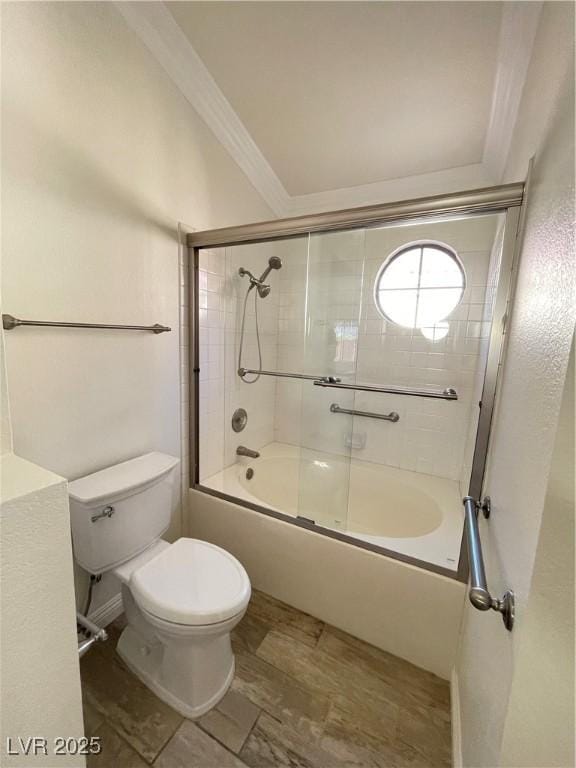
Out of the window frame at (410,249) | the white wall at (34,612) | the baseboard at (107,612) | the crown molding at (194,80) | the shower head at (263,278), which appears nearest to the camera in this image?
the white wall at (34,612)

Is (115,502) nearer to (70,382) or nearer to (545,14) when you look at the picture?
(70,382)

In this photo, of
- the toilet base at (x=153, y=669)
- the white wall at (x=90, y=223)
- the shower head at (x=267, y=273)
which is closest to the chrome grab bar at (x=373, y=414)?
the shower head at (x=267, y=273)

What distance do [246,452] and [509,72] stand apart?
233 cm

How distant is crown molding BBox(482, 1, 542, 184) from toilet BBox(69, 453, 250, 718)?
2155 mm

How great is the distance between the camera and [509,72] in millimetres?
1245

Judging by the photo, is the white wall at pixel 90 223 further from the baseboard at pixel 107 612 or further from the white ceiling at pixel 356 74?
the white ceiling at pixel 356 74

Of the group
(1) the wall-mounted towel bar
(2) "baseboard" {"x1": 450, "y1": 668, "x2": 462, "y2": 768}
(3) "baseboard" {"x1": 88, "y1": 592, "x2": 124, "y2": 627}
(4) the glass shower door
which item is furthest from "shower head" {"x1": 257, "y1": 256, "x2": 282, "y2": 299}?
(2) "baseboard" {"x1": 450, "y1": 668, "x2": 462, "y2": 768}

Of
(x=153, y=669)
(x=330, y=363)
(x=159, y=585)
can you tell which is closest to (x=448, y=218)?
(x=330, y=363)

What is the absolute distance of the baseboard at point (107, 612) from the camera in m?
1.36

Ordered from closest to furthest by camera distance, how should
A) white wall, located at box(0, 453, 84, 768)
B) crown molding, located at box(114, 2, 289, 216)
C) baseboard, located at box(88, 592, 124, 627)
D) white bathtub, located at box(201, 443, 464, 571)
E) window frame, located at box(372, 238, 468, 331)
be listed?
white wall, located at box(0, 453, 84, 768) → crown molding, located at box(114, 2, 289, 216) → baseboard, located at box(88, 592, 124, 627) → white bathtub, located at box(201, 443, 464, 571) → window frame, located at box(372, 238, 468, 331)

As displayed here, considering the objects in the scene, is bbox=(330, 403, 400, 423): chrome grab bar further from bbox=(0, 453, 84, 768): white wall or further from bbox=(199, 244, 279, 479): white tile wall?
bbox=(0, 453, 84, 768): white wall

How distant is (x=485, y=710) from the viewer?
2.28 ft

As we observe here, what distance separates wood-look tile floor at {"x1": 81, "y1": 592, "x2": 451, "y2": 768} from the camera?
979 mm

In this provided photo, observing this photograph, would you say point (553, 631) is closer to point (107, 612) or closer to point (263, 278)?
point (107, 612)
